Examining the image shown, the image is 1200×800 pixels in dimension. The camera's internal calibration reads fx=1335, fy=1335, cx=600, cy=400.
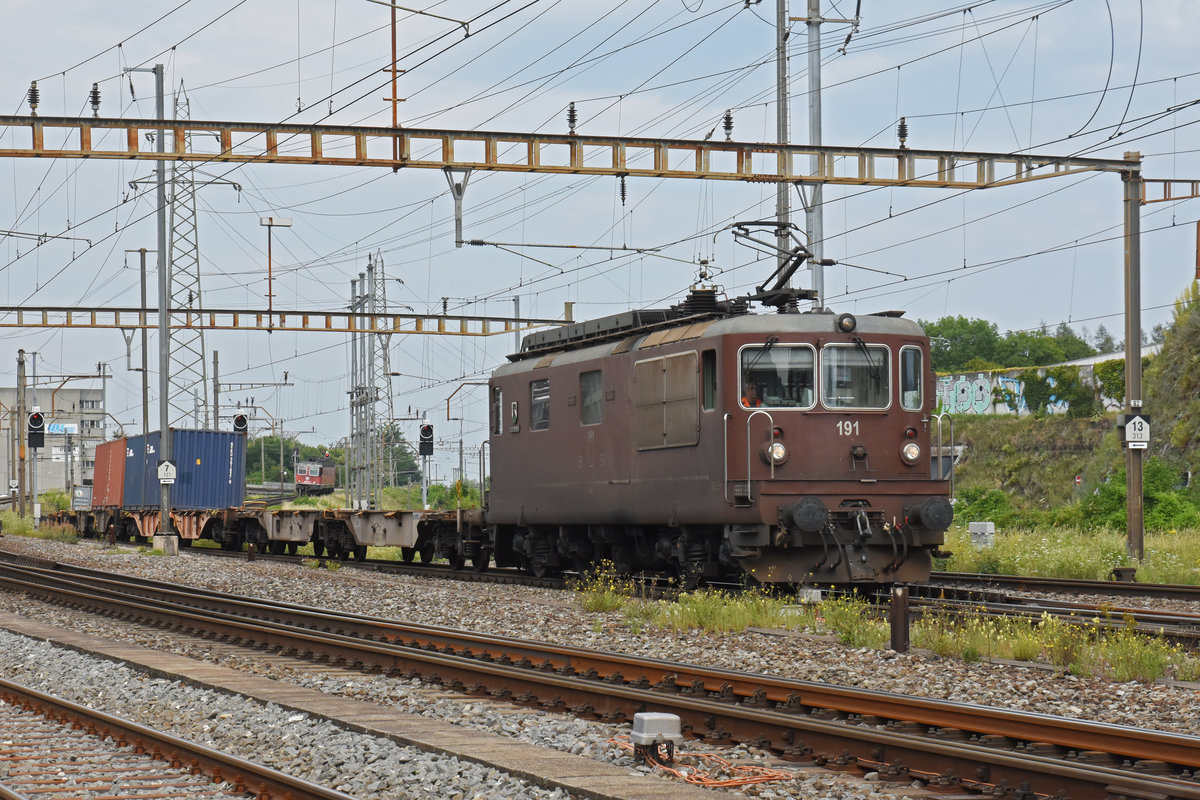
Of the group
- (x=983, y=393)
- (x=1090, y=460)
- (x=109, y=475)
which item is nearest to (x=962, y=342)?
(x=983, y=393)

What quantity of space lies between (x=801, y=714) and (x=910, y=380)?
7934mm

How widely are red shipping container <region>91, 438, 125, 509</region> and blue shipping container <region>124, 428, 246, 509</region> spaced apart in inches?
86.4

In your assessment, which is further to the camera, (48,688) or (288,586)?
(288,586)

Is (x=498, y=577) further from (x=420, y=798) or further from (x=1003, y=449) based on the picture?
(x=1003, y=449)

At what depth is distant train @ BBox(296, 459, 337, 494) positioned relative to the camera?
89938 millimetres

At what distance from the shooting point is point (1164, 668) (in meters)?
10.1

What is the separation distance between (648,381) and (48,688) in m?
8.20

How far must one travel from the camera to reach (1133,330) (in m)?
20.7

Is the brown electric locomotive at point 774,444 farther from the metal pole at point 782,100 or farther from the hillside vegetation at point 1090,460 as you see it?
the hillside vegetation at point 1090,460

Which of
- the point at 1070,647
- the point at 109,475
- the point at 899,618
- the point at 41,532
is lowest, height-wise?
the point at 41,532

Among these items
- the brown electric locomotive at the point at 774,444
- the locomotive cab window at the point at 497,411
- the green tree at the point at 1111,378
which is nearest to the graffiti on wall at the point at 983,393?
the green tree at the point at 1111,378

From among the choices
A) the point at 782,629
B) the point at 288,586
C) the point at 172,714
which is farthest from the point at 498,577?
the point at 172,714

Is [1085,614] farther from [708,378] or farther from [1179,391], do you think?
[1179,391]

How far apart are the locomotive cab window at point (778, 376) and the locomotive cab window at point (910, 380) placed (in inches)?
45.3
